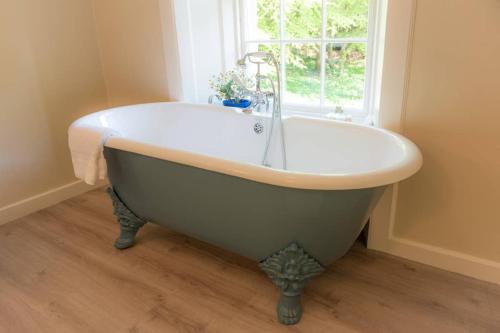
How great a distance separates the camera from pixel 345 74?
220 cm

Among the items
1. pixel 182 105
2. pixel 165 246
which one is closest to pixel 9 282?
pixel 165 246

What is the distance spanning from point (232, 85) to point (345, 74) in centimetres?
68

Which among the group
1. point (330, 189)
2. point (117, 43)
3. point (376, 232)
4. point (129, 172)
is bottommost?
point (376, 232)

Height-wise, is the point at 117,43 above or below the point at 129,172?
above

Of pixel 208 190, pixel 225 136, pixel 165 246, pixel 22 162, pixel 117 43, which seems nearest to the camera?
pixel 208 190

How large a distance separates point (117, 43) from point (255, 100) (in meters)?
1.09

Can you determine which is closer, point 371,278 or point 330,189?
point 330,189

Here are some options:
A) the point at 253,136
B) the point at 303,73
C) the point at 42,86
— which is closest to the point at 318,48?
the point at 303,73

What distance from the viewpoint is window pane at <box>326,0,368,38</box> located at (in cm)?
206

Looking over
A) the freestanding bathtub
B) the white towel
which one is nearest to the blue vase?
the freestanding bathtub

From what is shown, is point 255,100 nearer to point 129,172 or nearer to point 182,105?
point 182,105

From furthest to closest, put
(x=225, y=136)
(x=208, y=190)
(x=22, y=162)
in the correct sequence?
(x=22, y=162) → (x=225, y=136) → (x=208, y=190)

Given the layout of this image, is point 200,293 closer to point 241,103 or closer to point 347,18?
point 241,103

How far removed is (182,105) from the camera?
2318mm
